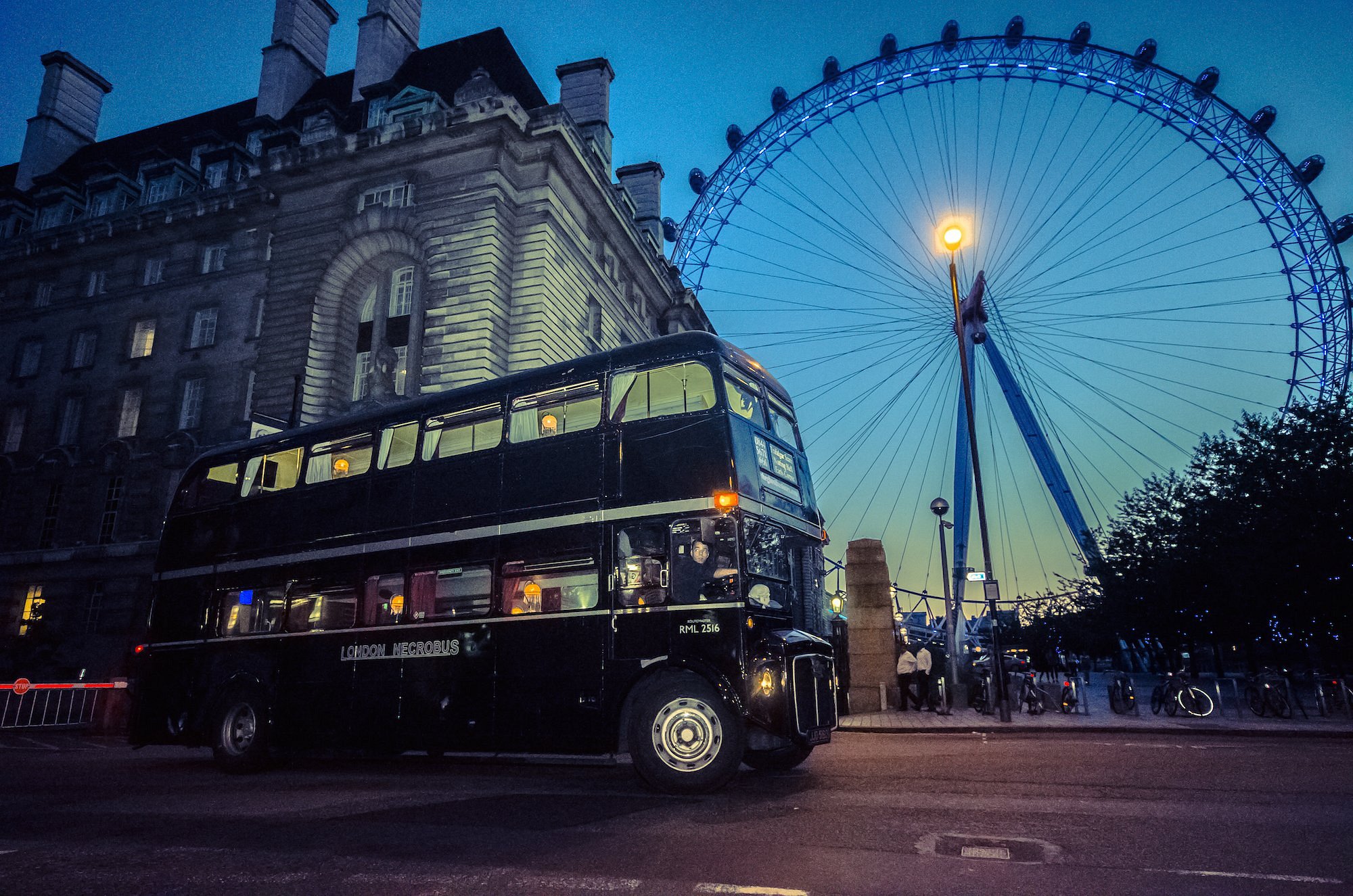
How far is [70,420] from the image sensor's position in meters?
34.9

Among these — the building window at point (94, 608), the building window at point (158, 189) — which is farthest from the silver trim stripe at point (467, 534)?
the building window at point (158, 189)

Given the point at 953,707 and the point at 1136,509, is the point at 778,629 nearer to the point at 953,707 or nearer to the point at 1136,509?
the point at 953,707

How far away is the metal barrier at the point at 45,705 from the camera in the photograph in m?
18.3

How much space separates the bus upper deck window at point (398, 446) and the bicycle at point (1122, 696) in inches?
712

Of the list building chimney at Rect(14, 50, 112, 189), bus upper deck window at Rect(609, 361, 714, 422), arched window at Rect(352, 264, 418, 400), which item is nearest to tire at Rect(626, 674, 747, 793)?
bus upper deck window at Rect(609, 361, 714, 422)

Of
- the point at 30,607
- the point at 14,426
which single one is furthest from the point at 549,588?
the point at 14,426

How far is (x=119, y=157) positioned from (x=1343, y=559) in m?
54.6

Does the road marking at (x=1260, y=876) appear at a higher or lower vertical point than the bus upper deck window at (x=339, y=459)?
lower

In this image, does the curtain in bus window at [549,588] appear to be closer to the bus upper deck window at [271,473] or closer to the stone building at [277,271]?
the bus upper deck window at [271,473]

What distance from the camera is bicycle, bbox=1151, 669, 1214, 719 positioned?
719 inches

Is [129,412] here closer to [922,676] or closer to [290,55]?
[290,55]

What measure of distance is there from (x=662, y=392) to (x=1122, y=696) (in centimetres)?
1855

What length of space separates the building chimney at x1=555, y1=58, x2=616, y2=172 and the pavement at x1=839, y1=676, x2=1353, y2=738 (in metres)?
24.1

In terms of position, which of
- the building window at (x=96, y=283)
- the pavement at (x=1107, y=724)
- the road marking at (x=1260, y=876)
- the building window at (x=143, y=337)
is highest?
the building window at (x=96, y=283)
